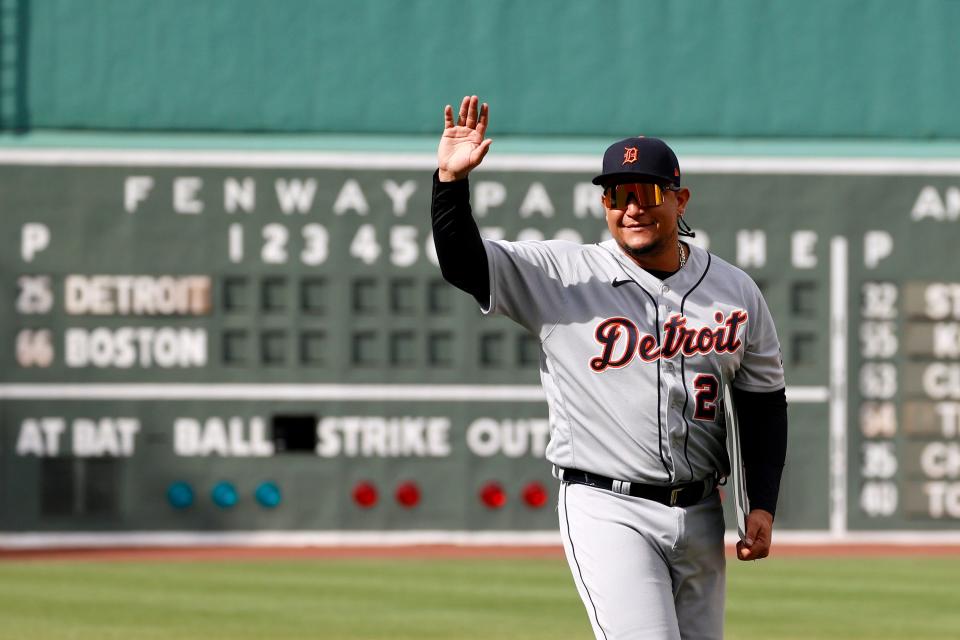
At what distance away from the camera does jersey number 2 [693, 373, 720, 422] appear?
448 cm

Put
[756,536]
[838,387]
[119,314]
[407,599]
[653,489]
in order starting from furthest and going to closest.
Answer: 1. [838,387]
2. [119,314]
3. [407,599]
4. [756,536]
5. [653,489]

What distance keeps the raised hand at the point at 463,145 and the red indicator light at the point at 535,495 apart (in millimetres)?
8800

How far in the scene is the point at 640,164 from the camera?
14.6 feet

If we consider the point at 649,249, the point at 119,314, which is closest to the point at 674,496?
the point at 649,249

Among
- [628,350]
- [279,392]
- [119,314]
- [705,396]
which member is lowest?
[279,392]

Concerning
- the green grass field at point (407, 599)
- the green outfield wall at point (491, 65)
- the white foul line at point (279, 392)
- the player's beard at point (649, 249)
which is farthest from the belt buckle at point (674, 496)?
the green outfield wall at point (491, 65)

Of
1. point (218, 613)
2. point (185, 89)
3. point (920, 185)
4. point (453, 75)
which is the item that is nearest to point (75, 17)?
point (185, 89)

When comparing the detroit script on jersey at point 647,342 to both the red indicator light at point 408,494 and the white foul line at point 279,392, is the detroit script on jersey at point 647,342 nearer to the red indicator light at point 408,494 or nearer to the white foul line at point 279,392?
the white foul line at point 279,392

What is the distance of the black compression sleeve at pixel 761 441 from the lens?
4.63m

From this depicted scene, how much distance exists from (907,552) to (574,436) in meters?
9.57

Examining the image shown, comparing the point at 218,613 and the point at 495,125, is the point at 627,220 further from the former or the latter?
the point at 495,125

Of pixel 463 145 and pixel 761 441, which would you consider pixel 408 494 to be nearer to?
pixel 761 441

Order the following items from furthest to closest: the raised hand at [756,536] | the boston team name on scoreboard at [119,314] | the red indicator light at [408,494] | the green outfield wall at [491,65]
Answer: the green outfield wall at [491,65]
the red indicator light at [408,494]
the boston team name on scoreboard at [119,314]
the raised hand at [756,536]

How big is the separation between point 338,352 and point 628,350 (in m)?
8.74
